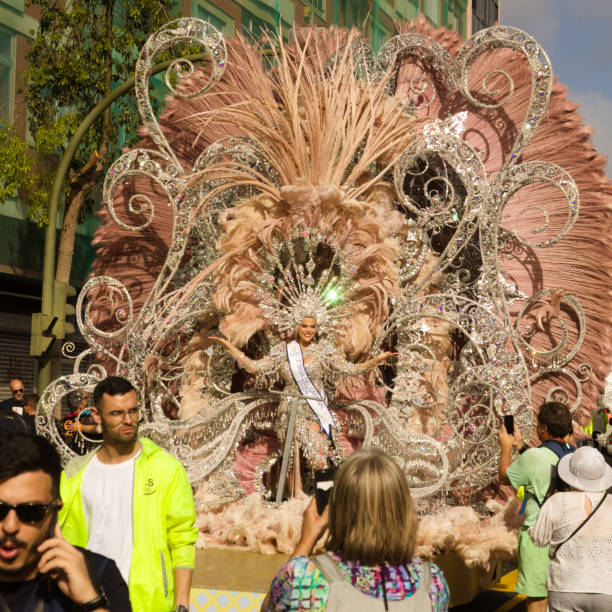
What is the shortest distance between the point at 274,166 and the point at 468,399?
244 centimetres

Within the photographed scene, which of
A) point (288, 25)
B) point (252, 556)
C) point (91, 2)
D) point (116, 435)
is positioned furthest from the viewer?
point (288, 25)

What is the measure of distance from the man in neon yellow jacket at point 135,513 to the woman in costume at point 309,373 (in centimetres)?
333

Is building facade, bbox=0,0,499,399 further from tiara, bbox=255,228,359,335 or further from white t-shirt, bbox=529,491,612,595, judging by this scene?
white t-shirt, bbox=529,491,612,595

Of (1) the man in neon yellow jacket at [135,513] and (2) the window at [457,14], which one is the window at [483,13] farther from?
(1) the man in neon yellow jacket at [135,513]

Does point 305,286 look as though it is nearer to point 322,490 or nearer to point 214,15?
point 322,490

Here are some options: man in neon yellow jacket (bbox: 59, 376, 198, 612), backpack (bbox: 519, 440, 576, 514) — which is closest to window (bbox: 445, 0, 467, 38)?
backpack (bbox: 519, 440, 576, 514)

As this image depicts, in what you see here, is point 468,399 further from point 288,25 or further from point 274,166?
point 288,25

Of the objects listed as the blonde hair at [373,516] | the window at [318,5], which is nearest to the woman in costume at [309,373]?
the blonde hair at [373,516]

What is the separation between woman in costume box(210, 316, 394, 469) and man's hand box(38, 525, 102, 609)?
4765mm

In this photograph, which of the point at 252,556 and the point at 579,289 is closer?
the point at 252,556

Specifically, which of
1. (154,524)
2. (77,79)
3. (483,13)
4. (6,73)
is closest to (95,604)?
(154,524)

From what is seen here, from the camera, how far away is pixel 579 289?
7801 mm

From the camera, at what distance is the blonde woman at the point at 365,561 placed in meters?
2.35

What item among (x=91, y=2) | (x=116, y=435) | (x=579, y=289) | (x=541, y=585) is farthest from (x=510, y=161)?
(x=91, y=2)
